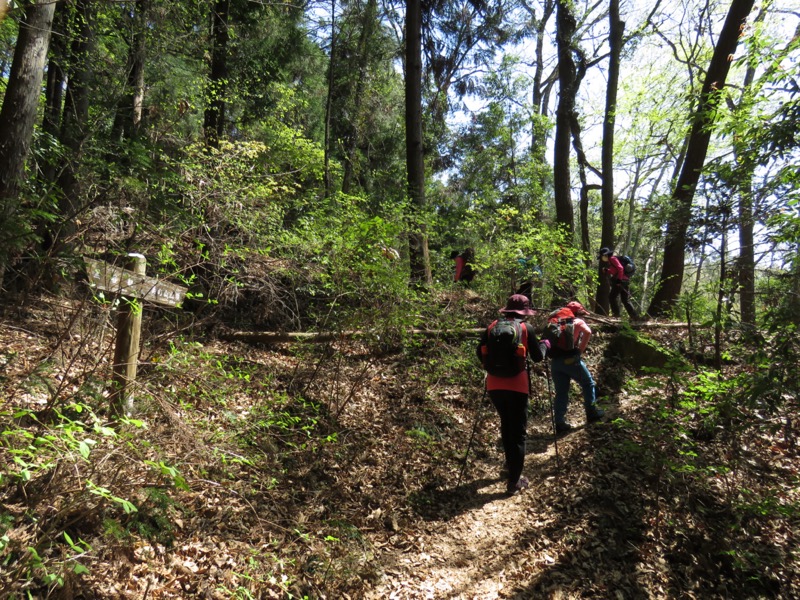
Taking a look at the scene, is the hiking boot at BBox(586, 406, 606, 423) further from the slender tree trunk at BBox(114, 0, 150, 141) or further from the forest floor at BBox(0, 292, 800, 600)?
the slender tree trunk at BBox(114, 0, 150, 141)

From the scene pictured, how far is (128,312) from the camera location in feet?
12.6

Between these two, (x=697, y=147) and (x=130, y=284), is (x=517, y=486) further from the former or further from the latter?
(x=697, y=147)

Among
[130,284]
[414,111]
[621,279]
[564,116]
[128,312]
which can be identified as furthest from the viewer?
[564,116]

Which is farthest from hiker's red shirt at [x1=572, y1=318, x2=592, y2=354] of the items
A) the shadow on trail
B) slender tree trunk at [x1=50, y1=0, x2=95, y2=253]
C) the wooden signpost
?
slender tree trunk at [x1=50, y1=0, x2=95, y2=253]

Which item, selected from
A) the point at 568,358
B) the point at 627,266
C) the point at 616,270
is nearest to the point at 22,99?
the point at 568,358

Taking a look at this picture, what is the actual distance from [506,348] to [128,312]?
378 centimetres

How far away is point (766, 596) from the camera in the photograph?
140 inches

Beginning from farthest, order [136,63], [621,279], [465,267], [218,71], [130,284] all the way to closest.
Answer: [218,71], [465,267], [621,279], [136,63], [130,284]

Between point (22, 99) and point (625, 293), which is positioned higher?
point (22, 99)

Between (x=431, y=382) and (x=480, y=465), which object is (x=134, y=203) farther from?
(x=480, y=465)

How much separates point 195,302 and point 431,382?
4406 mm

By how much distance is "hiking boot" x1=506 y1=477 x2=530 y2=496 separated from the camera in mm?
4973

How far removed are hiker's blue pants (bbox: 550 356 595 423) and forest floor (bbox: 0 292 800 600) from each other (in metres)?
0.43

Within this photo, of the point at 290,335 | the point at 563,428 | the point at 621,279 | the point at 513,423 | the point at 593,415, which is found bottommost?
the point at 563,428
